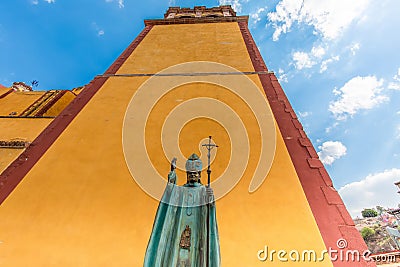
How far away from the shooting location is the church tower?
271cm

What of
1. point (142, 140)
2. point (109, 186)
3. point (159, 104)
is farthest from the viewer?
point (159, 104)

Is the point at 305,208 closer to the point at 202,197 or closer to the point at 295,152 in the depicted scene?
the point at 295,152

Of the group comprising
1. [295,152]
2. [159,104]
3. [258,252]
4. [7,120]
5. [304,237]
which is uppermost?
[7,120]

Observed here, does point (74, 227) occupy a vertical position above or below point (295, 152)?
below

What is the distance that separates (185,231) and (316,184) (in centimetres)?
233

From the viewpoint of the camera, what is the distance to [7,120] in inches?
244

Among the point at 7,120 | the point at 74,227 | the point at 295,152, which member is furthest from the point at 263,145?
the point at 7,120

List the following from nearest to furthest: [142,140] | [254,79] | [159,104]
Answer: [142,140]
[159,104]
[254,79]

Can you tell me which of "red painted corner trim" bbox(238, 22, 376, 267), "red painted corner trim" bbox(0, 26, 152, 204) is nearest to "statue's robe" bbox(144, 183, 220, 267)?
"red painted corner trim" bbox(238, 22, 376, 267)

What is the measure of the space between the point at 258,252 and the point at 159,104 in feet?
10.8

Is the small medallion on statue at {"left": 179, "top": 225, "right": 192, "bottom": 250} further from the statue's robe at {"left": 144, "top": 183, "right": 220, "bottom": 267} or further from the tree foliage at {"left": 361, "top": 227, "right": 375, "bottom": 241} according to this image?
the tree foliage at {"left": 361, "top": 227, "right": 375, "bottom": 241}

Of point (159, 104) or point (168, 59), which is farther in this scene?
point (168, 59)

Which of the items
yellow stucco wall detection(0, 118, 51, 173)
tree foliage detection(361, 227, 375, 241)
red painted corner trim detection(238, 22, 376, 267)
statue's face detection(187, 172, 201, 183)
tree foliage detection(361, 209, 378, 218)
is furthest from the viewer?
tree foliage detection(361, 209, 378, 218)

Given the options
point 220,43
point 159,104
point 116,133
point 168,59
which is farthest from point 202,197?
point 220,43
